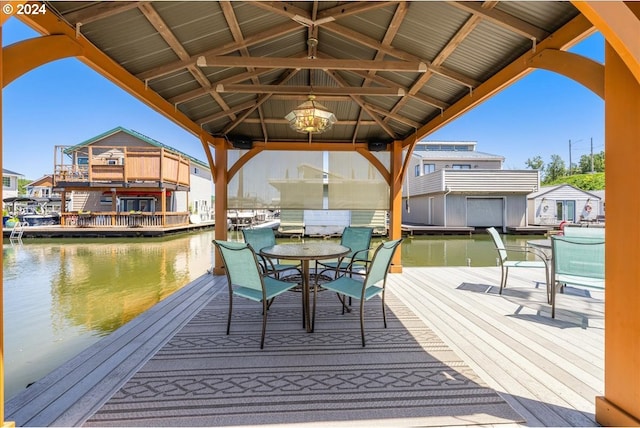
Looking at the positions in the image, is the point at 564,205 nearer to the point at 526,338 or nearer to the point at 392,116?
the point at 392,116

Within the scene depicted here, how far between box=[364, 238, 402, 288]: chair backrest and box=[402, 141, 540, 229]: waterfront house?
11.4m

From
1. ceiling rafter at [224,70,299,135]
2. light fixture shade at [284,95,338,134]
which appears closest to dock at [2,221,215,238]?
ceiling rafter at [224,70,299,135]

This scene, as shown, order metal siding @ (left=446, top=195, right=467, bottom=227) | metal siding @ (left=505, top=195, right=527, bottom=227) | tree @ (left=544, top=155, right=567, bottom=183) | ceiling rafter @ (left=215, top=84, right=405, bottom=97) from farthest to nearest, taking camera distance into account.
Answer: tree @ (left=544, top=155, right=567, bottom=183) → metal siding @ (left=446, top=195, right=467, bottom=227) → metal siding @ (left=505, top=195, right=527, bottom=227) → ceiling rafter @ (left=215, top=84, right=405, bottom=97)

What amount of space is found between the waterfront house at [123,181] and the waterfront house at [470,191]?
39.9ft

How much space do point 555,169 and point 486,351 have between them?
4975 cm

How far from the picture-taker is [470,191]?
1452 centimetres

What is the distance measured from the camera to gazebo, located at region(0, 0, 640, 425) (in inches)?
61.2

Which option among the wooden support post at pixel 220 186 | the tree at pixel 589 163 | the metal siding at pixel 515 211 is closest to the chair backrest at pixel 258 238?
the wooden support post at pixel 220 186

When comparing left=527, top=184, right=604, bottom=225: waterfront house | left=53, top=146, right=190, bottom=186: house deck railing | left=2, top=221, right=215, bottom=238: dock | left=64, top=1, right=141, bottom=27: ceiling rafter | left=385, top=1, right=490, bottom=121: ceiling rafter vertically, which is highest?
left=53, top=146, right=190, bottom=186: house deck railing

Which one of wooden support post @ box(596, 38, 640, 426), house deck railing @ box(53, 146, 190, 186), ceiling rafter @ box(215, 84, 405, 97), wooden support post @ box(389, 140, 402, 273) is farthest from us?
house deck railing @ box(53, 146, 190, 186)

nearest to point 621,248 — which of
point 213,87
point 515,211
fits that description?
point 213,87

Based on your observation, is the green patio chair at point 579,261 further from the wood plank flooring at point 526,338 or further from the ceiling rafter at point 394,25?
the ceiling rafter at point 394,25

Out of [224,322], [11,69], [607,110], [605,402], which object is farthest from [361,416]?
[11,69]

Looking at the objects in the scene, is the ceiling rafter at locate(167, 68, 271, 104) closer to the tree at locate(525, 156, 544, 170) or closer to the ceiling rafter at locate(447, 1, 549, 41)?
the ceiling rafter at locate(447, 1, 549, 41)
